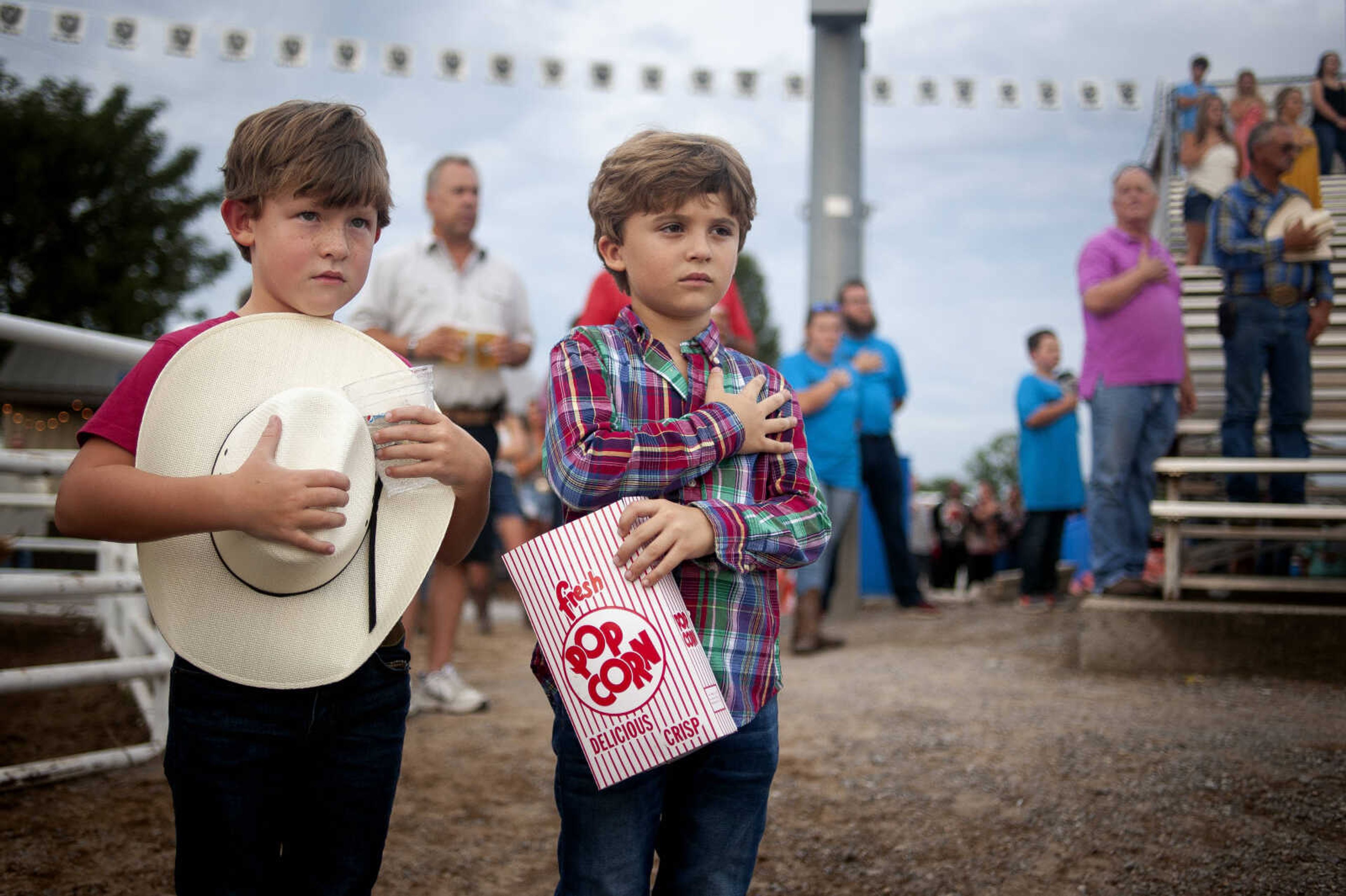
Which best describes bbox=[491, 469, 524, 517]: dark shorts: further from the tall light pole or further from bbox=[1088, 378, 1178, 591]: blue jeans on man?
the tall light pole

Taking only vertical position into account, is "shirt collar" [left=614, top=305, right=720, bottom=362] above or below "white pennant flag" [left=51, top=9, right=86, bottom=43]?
below

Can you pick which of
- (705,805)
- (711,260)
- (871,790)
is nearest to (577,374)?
(711,260)

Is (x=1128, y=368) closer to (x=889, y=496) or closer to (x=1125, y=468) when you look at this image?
(x=1125, y=468)

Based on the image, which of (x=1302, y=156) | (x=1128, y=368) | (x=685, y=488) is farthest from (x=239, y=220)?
(x=1302, y=156)

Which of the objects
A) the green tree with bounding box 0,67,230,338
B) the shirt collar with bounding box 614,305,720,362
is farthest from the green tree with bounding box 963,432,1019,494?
the shirt collar with bounding box 614,305,720,362

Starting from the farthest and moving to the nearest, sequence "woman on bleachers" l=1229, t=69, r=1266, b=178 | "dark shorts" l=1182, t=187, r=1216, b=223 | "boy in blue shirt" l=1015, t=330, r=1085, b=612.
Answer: "boy in blue shirt" l=1015, t=330, r=1085, b=612
"dark shorts" l=1182, t=187, r=1216, b=223
"woman on bleachers" l=1229, t=69, r=1266, b=178

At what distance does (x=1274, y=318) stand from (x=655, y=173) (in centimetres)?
418

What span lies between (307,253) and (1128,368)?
411 centimetres

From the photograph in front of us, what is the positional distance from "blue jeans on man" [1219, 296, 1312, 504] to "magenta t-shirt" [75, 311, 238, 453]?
4.64 meters

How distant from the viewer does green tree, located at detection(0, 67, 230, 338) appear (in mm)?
17766

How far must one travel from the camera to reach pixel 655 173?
1.59 metres

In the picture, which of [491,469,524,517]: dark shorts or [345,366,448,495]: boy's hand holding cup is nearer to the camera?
[345,366,448,495]: boy's hand holding cup

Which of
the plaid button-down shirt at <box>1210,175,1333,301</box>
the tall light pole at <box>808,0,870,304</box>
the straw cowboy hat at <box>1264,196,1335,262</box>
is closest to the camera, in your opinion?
the straw cowboy hat at <box>1264,196,1335,262</box>

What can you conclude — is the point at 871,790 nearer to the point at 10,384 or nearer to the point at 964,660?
the point at 964,660
